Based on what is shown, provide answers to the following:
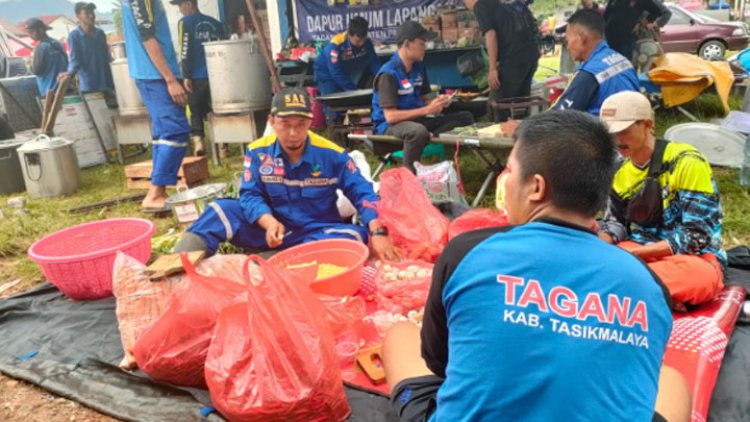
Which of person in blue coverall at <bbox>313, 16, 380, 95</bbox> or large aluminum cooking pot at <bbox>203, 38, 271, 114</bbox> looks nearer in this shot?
large aluminum cooking pot at <bbox>203, 38, 271, 114</bbox>

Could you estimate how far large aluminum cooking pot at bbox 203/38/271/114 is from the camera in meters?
6.30

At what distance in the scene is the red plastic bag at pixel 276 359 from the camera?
1777 millimetres

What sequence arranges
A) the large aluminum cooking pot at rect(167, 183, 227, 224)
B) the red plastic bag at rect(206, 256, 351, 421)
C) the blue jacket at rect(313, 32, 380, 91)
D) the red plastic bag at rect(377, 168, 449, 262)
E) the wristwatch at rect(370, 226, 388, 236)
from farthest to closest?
the blue jacket at rect(313, 32, 380, 91) → the large aluminum cooking pot at rect(167, 183, 227, 224) → the red plastic bag at rect(377, 168, 449, 262) → the wristwatch at rect(370, 226, 388, 236) → the red plastic bag at rect(206, 256, 351, 421)

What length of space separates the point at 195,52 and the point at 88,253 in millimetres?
4420

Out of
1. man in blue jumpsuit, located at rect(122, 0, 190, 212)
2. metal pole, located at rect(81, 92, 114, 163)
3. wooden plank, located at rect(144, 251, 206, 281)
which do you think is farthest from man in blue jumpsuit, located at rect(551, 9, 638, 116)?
metal pole, located at rect(81, 92, 114, 163)

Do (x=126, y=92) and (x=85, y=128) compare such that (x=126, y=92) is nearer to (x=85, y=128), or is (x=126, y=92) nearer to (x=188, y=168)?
(x=85, y=128)

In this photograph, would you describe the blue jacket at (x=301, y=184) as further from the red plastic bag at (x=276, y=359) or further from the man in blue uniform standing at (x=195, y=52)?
the man in blue uniform standing at (x=195, y=52)

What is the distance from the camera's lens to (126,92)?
6.90 metres

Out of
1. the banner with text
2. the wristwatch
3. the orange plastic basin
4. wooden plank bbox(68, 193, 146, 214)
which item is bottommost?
wooden plank bbox(68, 193, 146, 214)

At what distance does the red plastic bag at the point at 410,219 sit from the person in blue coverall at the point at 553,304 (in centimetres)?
196

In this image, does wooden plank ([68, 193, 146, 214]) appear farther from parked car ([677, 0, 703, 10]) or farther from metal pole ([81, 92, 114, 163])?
parked car ([677, 0, 703, 10])

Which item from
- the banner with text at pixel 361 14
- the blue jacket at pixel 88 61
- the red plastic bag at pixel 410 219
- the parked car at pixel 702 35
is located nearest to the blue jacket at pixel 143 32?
the red plastic bag at pixel 410 219

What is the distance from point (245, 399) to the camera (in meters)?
1.80

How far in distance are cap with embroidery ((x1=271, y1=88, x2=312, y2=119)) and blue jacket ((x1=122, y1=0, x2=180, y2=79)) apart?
2234 mm
